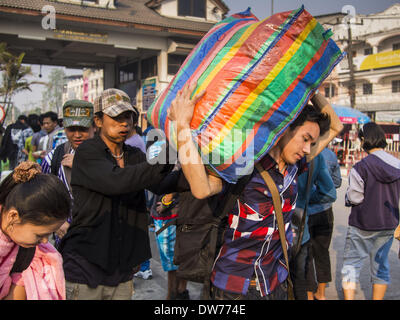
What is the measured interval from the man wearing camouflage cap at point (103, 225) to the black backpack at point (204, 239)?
13.4 inches

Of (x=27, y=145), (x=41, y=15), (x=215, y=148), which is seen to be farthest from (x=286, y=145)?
(x=41, y=15)

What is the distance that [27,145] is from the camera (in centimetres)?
781

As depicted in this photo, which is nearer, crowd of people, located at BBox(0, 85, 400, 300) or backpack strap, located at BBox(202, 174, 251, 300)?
crowd of people, located at BBox(0, 85, 400, 300)

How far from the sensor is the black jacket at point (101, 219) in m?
2.04

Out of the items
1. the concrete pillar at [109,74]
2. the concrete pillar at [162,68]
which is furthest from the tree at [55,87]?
the concrete pillar at [162,68]

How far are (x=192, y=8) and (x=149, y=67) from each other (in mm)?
3698

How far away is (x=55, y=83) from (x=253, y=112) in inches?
3271

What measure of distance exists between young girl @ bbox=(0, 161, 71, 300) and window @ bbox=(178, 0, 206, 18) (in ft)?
65.3

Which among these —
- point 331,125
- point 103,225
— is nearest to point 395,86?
point 331,125

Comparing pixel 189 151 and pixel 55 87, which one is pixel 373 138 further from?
pixel 55 87

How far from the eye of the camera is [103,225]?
2.16 m

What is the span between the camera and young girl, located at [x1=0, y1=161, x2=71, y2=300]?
5.10 ft

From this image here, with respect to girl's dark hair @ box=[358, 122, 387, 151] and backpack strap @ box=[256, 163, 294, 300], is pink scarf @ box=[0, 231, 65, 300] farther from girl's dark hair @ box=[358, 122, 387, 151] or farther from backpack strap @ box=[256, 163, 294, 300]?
girl's dark hair @ box=[358, 122, 387, 151]

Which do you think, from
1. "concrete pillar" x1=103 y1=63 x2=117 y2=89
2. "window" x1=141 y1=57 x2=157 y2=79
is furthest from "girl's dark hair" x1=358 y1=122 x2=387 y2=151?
"concrete pillar" x1=103 y1=63 x2=117 y2=89
